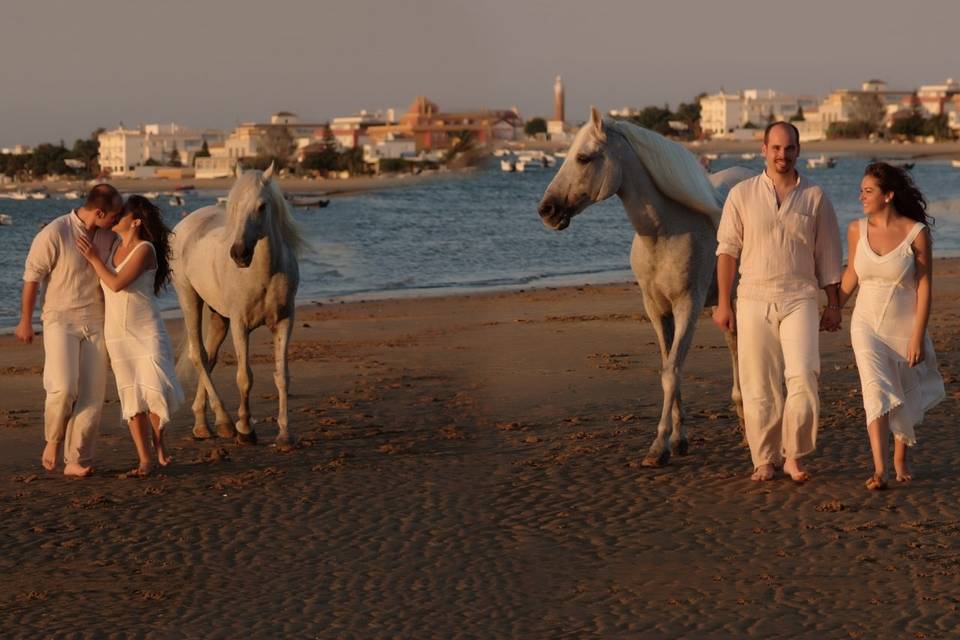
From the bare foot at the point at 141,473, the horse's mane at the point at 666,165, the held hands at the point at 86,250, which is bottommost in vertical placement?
the bare foot at the point at 141,473

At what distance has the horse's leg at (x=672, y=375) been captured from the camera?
9273 mm

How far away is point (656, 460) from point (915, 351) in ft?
5.68

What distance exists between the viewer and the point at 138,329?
9289 mm

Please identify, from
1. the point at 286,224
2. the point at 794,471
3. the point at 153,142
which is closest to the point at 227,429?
the point at 286,224

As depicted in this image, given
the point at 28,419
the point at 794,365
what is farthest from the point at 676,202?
the point at 28,419

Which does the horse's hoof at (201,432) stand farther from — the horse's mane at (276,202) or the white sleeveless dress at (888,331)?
the white sleeveless dress at (888,331)

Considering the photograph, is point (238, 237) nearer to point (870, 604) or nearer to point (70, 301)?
point (70, 301)

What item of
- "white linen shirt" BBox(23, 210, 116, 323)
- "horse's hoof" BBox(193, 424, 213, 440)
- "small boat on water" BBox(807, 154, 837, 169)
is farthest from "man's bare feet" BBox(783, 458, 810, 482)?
"small boat on water" BBox(807, 154, 837, 169)

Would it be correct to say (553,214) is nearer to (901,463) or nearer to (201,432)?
(901,463)

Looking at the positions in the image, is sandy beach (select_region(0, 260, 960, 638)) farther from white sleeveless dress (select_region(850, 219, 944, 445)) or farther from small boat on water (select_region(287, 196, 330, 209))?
small boat on water (select_region(287, 196, 330, 209))

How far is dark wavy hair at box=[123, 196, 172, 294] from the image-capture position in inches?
366

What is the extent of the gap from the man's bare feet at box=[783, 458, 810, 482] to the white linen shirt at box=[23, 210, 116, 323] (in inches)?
166

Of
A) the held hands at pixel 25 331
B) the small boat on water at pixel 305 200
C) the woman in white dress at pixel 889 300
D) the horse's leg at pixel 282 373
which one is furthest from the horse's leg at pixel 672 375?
the small boat on water at pixel 305 200

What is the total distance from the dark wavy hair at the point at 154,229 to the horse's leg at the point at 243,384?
116 cm
